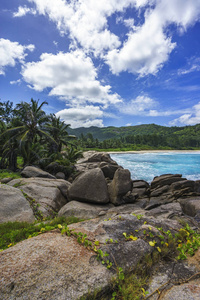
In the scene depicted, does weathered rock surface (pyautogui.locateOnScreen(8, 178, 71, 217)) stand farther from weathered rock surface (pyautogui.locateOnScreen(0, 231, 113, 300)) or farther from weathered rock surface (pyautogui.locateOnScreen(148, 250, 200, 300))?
weathered rock surface (pyautogui.locateOnScreen(148, 250, 200, 300))

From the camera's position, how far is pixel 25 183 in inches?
465

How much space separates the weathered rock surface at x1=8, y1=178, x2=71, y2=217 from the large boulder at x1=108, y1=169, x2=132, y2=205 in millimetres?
4101

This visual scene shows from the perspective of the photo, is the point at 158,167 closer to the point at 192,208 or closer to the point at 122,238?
the point at 192,208

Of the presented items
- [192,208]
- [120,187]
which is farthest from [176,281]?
[120,187]

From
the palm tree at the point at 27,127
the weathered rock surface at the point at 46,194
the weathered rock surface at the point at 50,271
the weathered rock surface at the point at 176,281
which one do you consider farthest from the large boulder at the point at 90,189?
the palm tree at the point at 27,127

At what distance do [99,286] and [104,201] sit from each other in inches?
345

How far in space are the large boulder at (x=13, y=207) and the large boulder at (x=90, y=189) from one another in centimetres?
339

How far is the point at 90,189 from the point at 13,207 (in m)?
5.06

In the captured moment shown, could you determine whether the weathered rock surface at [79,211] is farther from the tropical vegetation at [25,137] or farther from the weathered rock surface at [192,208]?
the tropical vegetation at [25,137]

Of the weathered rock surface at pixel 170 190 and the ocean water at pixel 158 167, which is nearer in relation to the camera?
the weathered rock surface at pixel 170 190

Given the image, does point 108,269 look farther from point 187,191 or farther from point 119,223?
point 187,191

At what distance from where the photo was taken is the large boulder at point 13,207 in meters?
7.65

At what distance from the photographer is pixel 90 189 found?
36.3 ft

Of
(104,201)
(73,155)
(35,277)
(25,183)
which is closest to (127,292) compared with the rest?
(35,277)
